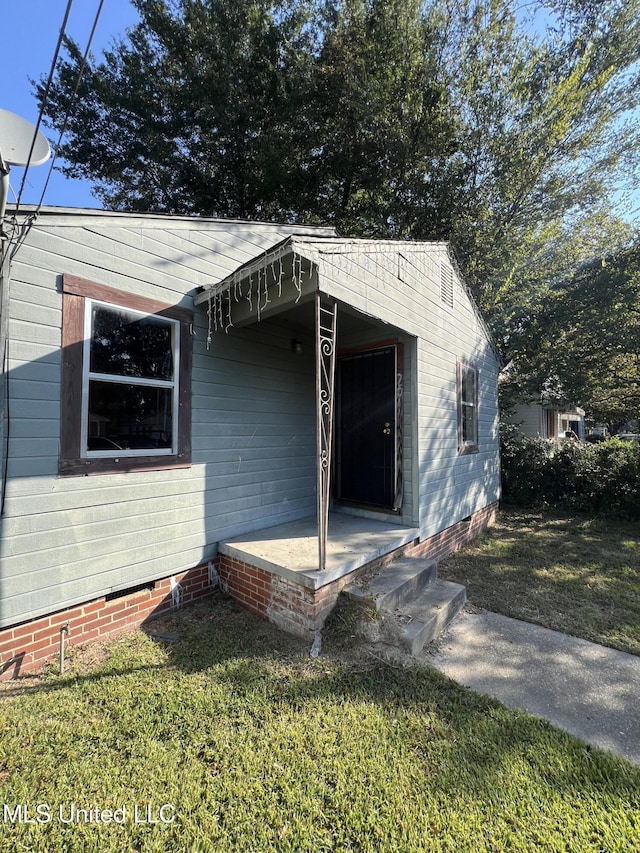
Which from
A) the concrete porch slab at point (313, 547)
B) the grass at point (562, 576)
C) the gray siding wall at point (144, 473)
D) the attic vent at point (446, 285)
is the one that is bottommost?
the grass at point (562, 576)

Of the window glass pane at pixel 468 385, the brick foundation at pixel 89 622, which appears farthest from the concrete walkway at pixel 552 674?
the window glass pane at pixel 468 385

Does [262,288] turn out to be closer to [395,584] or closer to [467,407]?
[395,584]

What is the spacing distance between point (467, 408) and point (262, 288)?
4.60 meters

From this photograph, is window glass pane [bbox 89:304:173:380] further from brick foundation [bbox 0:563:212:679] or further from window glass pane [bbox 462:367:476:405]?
window glass pane [bbox 462:367:476:405]

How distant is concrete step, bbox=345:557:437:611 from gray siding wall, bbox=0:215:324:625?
145 cm

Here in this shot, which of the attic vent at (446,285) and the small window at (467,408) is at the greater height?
the attic vent at (446,285)

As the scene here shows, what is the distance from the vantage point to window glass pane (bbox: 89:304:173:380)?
9.96 ft

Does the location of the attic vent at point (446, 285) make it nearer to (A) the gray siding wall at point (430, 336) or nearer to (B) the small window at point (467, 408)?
(A) the gray siding wall at point (430, 336)

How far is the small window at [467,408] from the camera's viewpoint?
617 centimetres

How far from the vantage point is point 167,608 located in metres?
3.48

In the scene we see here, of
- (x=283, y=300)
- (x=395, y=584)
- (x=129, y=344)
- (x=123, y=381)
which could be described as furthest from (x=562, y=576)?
(x=129, y=344)

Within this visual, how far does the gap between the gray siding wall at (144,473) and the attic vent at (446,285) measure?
8.37 feet

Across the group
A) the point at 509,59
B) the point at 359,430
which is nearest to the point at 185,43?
the point at 509,59

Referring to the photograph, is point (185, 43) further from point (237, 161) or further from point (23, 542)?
point (23, 542)
